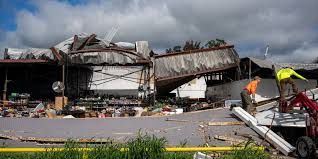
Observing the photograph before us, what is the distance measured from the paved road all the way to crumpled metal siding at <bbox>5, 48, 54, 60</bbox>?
8.35 meters

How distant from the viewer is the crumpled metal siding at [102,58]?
1990cm

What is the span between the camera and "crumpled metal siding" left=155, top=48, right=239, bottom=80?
20281mm

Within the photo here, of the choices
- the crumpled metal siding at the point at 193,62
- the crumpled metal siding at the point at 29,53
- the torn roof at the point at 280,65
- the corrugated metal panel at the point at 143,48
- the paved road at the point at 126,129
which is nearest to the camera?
the paved road at the point at 126,129

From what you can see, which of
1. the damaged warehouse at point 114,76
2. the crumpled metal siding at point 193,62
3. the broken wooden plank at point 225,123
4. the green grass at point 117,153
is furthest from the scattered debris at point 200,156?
the crumpled metal siding at point 193,62

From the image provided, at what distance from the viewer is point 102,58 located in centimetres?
2027

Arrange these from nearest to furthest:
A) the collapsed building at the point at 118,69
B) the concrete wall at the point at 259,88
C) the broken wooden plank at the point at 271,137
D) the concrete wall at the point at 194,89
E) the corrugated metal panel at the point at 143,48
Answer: the broken wooden plank at the point at 271,137
the concrete wall at the point at 259,88
the collapsed building at the point at 118,69
the corrugated metal panel at the point at 143,48
the concrete wall at the point at 194,89

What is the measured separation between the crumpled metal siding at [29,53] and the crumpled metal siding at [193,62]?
6.29 metres

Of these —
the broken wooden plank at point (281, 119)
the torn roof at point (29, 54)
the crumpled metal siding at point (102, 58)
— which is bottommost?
the broken wooden plank at point (281, 119)

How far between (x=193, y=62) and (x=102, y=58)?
539 centimetres

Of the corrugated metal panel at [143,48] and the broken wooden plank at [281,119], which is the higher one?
the corrugated metal panel at [143,48]

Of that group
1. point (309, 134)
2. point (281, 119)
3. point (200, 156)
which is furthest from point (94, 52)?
point (200, 156)

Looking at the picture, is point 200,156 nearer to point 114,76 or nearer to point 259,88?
point 259,88

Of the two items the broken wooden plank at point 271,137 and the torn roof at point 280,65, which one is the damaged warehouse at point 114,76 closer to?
the torn roof at point 280,65

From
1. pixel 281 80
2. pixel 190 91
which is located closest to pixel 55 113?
pixel 281 80
